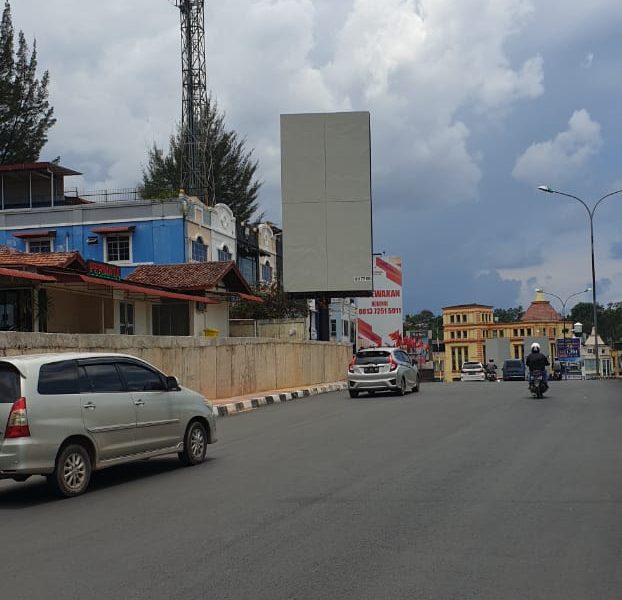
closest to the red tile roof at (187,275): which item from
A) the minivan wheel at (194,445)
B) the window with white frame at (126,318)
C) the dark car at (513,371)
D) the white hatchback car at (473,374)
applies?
the window with white frame at (126,318)

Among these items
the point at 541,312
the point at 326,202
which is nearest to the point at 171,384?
the point at 326,202

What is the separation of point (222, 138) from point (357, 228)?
32.6 m

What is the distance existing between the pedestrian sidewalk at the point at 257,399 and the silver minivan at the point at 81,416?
10.0 m

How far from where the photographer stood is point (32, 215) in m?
44.1

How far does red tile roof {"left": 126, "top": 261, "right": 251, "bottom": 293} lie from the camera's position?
35656mm

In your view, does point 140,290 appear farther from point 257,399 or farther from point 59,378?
point 59,378

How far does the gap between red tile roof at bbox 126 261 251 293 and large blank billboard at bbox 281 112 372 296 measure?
4196 millimetres

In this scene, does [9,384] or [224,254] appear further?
[224,254]

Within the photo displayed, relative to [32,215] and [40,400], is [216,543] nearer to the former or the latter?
[40,400]

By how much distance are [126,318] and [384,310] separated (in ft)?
72.9

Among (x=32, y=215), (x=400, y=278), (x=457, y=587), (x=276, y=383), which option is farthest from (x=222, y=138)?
A: (x=457, y=587)

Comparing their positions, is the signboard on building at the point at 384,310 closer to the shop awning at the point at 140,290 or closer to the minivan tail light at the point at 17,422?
the shop awning at the point at 140,290

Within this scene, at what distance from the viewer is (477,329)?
129375 millimetres

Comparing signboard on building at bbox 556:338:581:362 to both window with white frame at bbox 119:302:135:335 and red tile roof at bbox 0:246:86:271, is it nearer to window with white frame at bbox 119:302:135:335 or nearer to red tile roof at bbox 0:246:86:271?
window with white frame at bbox 119:302:135:335
